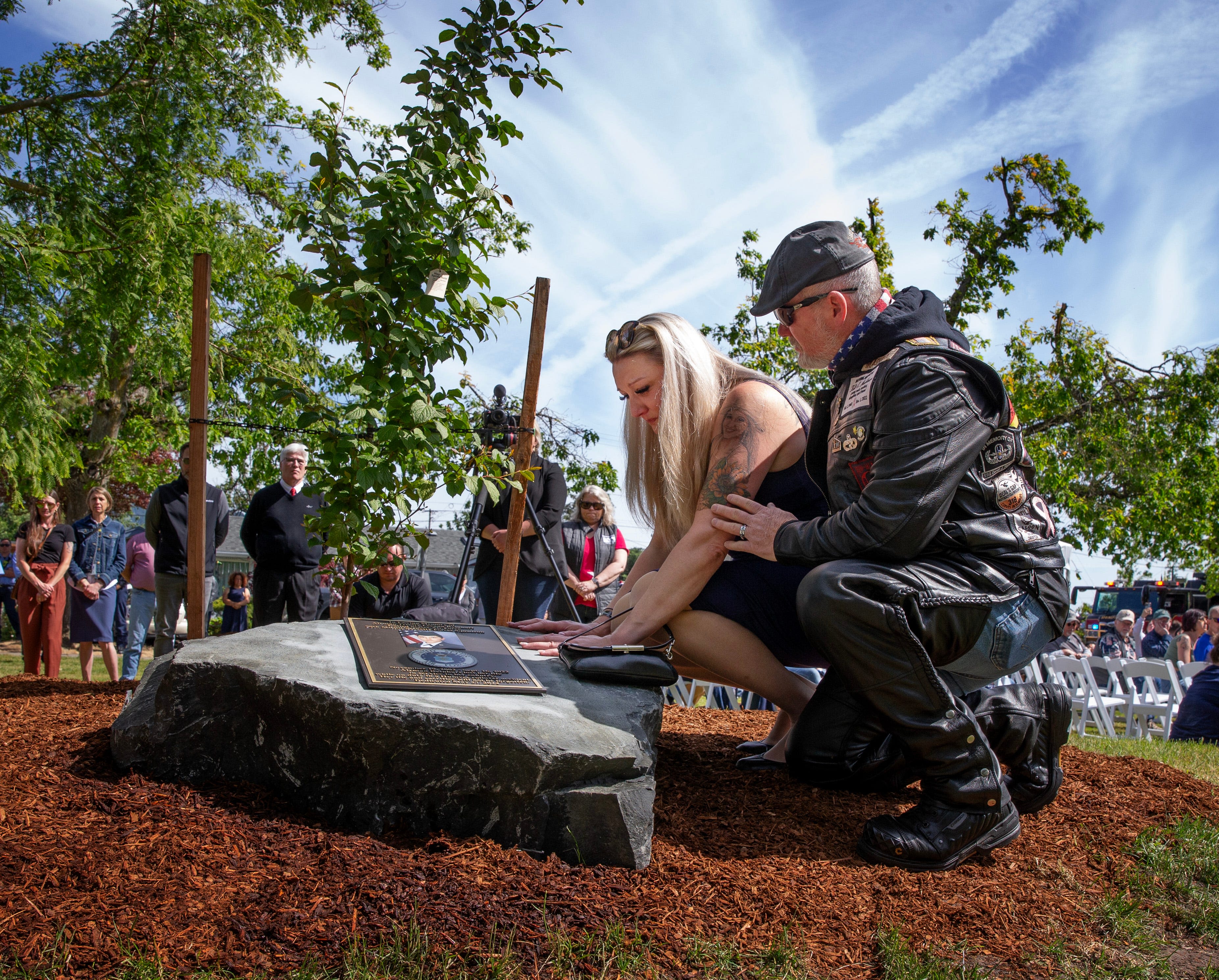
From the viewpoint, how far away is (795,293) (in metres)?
2.52

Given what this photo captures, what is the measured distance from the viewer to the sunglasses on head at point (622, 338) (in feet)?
9.73

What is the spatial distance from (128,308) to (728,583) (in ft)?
25.2

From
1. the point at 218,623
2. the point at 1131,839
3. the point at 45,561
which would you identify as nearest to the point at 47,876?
the point at 1131,839

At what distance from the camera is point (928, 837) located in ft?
6.75

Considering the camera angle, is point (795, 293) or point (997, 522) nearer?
point (997, 522)

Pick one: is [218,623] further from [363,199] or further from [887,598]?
[887,598]

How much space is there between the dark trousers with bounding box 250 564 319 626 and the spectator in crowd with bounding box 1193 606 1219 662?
9151 mm

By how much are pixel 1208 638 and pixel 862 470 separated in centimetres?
1376

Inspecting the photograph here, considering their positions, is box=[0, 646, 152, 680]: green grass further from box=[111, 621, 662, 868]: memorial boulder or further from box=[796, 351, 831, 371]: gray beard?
box=[796, 351, 831, 371]: gray beard

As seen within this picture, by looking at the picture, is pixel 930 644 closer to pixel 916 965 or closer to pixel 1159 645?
pixel 916 965

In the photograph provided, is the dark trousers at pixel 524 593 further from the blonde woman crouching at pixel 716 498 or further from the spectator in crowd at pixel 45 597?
the spectator in crowd at pixel 45 597

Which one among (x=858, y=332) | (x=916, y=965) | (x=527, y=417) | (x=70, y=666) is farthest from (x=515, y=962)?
(x=70, y=666)

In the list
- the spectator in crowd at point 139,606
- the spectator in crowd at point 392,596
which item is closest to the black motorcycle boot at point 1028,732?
the spectator in crowd at point 392,596

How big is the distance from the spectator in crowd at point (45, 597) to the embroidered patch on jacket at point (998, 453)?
24.5 ft
